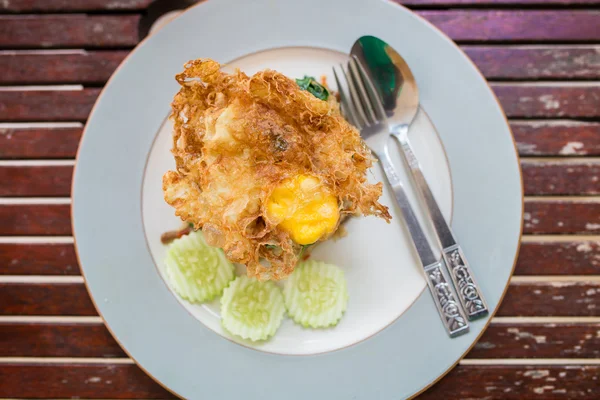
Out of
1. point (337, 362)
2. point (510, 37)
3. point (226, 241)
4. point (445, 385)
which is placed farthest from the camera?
point (510, 37)

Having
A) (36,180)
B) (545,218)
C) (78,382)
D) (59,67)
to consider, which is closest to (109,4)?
(59,67)

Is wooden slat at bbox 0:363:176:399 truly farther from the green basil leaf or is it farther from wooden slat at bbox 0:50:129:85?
the green basil leaf

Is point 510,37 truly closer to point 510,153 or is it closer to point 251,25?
point 510,153

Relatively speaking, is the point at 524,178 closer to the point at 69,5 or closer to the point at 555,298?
the point at 555,298

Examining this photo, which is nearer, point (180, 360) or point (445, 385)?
point (180, 360)

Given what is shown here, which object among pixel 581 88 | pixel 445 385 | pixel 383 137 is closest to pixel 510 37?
pixel 581 88

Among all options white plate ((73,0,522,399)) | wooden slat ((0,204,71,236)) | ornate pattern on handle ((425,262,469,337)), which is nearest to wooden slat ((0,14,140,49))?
white plate ((73,0,522,399))
